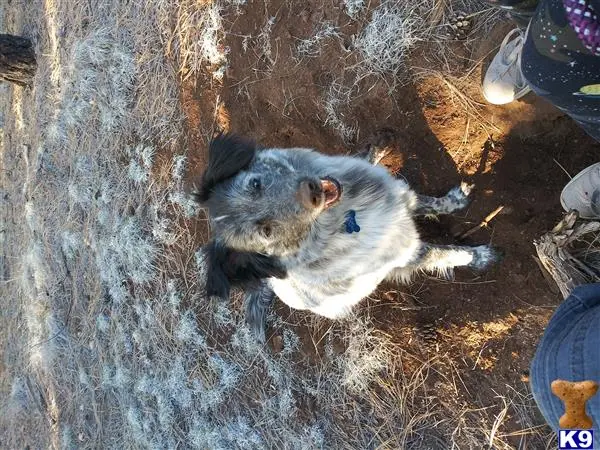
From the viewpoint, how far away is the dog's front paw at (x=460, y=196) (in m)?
3.60

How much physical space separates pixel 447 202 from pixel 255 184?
139 centimetres

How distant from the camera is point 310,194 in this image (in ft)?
9.55

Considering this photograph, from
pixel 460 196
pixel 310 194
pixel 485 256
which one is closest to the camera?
pixel 310 194

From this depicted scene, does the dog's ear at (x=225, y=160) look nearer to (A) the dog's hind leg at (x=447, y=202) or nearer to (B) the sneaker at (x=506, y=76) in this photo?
(A) the dog's hind leg at (x=447, y=202)

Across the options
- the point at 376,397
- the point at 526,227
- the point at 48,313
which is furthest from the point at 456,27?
the point at 48,313

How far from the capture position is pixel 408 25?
3.69m

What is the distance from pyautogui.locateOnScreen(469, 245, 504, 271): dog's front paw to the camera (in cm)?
348

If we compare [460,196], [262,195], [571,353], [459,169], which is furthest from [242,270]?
[571,353]

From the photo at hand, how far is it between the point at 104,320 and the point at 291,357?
8.28 ft

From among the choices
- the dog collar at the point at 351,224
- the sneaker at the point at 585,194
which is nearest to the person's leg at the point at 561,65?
the sneaker at the point at 585,194

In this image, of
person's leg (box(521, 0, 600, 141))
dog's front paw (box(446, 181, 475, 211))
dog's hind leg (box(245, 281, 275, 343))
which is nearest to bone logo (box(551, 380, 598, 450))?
person's leg (box(521, 0, 600, 141))

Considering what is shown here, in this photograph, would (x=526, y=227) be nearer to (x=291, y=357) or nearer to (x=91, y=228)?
(x=291, y=357)

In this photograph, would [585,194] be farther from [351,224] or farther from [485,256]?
[351,224]

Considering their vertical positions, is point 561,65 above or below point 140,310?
above
